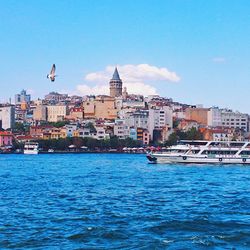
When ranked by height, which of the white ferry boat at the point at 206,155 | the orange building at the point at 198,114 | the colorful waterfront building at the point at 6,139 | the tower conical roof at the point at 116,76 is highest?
the tower conical roof at the point at 116,76

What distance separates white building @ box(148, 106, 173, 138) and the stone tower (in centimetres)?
2871

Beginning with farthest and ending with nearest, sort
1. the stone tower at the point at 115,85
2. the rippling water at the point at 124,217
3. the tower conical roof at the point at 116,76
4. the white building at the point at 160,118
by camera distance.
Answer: the stone tower at the point at 115,85 → the tower conical roof at the point at 116,76 → the white building at the point at 160,118 → the rippling water at the point at 124,217

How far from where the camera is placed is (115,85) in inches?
5113

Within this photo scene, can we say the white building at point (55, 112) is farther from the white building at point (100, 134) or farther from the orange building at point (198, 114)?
the white building at point (100, 134)

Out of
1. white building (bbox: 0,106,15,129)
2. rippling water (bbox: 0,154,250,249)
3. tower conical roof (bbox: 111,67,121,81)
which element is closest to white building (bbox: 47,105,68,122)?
white building (bbox: 0,106,15,129)

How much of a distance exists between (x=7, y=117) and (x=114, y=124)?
20.3m

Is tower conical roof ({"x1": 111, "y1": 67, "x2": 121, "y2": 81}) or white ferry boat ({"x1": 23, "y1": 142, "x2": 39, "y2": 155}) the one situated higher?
tower conical roof ({"x1": 111, "y1": 67, "x2": 121, "y2": 81})

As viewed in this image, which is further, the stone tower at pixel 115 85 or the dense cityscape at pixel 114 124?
the stone tower at pixel 115 85

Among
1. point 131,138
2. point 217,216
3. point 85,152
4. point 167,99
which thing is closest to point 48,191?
point 217,216

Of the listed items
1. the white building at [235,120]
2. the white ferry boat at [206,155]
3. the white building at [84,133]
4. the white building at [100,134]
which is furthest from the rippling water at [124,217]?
the white building at [235,120]

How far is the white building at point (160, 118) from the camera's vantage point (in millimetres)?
98975

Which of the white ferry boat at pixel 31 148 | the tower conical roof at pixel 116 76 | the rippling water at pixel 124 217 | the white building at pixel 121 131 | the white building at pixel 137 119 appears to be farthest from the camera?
the tower conical roof at pixel 116 76

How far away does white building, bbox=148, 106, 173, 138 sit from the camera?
9897 centimetres

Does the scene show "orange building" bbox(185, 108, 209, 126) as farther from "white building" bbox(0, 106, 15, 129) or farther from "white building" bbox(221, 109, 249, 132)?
"white building" bbox(0, 106, 15, 129)
